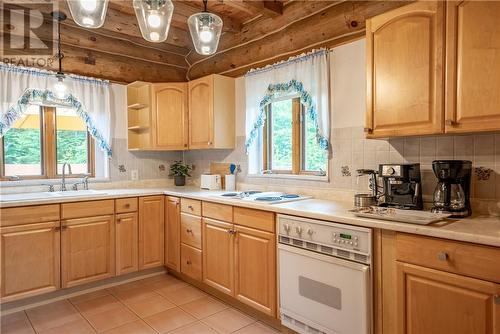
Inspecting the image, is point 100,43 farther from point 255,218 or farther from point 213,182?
point 255,218

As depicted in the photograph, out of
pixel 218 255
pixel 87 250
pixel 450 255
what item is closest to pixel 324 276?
pixel 450 255

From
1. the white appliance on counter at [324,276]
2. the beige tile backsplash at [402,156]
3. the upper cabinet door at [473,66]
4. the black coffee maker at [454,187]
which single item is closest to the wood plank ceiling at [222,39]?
the upper cabinet door at [473,66]

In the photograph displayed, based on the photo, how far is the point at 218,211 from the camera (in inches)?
107

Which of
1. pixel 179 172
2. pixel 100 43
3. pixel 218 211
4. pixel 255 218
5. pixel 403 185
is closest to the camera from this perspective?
pixel 403 185

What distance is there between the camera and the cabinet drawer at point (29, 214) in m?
2.52

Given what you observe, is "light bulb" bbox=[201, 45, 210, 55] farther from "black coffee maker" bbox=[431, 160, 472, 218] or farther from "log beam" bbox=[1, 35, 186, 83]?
"log beam" bbox=[1, 35, 186, 83]

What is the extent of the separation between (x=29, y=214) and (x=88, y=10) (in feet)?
6.39

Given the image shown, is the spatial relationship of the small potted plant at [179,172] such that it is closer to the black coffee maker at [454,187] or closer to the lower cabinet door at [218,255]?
the lower cabinet door at [218,255]

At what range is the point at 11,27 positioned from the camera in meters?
2.96

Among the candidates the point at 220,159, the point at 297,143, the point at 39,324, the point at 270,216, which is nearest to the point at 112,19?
the point at 220,159

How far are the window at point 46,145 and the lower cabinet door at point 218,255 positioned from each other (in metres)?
1.71

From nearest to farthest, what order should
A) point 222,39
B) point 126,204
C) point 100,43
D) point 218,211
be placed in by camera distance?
1. point 218,211
2. point 126,204
3. point 100,43
4. point 222,39

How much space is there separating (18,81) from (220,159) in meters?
2.13

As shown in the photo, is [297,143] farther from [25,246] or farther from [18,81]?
[18,81]
